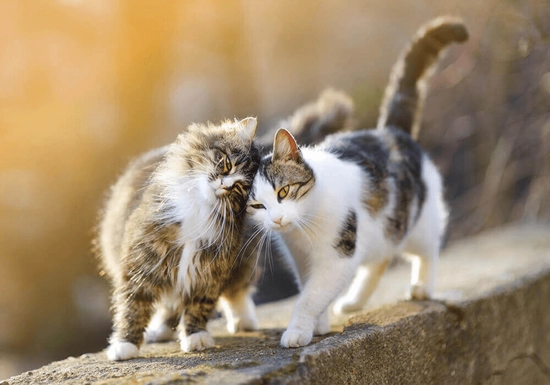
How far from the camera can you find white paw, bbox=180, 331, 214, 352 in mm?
1731

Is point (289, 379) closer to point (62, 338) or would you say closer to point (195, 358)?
point (195, 358)

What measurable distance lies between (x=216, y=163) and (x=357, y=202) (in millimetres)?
531

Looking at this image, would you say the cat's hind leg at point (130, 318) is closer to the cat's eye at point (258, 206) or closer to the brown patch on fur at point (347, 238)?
the cat's eye at point (258, 206)

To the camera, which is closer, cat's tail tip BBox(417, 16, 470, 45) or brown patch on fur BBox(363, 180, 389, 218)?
brown patch on fur BBox(363, 180, 389, 218)

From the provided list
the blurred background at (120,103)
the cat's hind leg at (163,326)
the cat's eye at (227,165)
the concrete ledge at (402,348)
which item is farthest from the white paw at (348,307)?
the blurred background at (120,103)

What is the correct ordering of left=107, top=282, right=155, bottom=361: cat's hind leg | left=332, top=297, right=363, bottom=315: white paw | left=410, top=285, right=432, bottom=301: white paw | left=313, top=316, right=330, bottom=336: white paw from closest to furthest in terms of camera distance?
1. left=107, top=282, right=155, bottom=361: cat's hind leg
2. left=313, top=316, right=330, bottom=336: white paw
3. left=410, top=285, right=432, bottom=301: white paw
4. left=332, top=297, right=363, bottom=315: white paw

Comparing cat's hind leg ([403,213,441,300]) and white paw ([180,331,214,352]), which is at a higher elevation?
cat's hind leg ([403,213,441,300])

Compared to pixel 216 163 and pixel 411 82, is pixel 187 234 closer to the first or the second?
pixel 216 163

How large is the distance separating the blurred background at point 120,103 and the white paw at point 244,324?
3.81 feet

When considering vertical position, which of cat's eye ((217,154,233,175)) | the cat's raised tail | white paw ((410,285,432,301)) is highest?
the cat's raised tail

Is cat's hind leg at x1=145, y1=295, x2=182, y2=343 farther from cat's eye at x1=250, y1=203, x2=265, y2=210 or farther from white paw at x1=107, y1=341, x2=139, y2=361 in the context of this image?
cat's eye at x1=250, y1=203, x2=265, y2=210

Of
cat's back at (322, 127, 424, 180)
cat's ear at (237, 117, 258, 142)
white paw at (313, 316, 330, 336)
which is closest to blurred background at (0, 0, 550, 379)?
cat's back at (322, 127, 424, 180)

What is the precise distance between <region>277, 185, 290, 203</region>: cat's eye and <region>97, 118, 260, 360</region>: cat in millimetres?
116

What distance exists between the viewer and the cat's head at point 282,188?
63.5 inches
